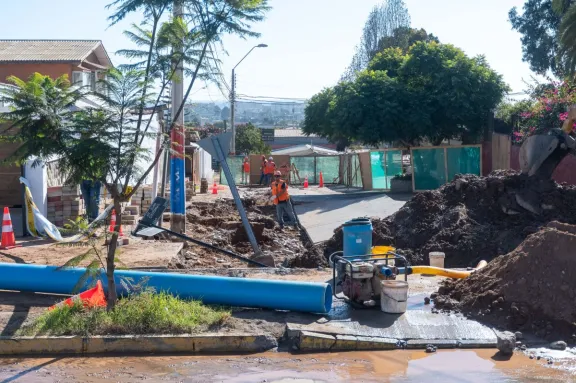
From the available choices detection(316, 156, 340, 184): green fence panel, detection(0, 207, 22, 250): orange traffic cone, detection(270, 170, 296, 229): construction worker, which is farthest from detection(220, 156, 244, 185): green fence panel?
detection(0, 207, 22, 250): orange traffic cone

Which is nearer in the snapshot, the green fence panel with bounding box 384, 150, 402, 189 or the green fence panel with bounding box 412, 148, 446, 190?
the green fence panel with bounding box 412, 148, 446, 190

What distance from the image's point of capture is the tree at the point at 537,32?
154 feet

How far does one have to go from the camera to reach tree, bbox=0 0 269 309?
8.18 m

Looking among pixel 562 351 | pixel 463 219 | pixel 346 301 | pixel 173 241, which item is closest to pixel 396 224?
pixel 463 219

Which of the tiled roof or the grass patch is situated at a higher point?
the tiled roof

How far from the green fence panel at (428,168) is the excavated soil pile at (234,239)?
26.1 feet

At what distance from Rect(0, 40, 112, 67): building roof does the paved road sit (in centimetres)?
1263

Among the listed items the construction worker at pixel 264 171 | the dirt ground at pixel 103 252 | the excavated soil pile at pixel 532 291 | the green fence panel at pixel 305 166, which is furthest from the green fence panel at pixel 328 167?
the excavated soil pile at pixel 532 291

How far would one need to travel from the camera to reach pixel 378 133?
32.2 metres

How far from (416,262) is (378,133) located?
18.6m

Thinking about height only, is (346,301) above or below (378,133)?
below

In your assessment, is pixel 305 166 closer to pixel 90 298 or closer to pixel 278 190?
pixel 278 190

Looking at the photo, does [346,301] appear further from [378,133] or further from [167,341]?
[378,133]

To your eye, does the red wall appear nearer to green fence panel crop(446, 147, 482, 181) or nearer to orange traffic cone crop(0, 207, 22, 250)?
green fence panel crop(446, 147, 482, 181)
